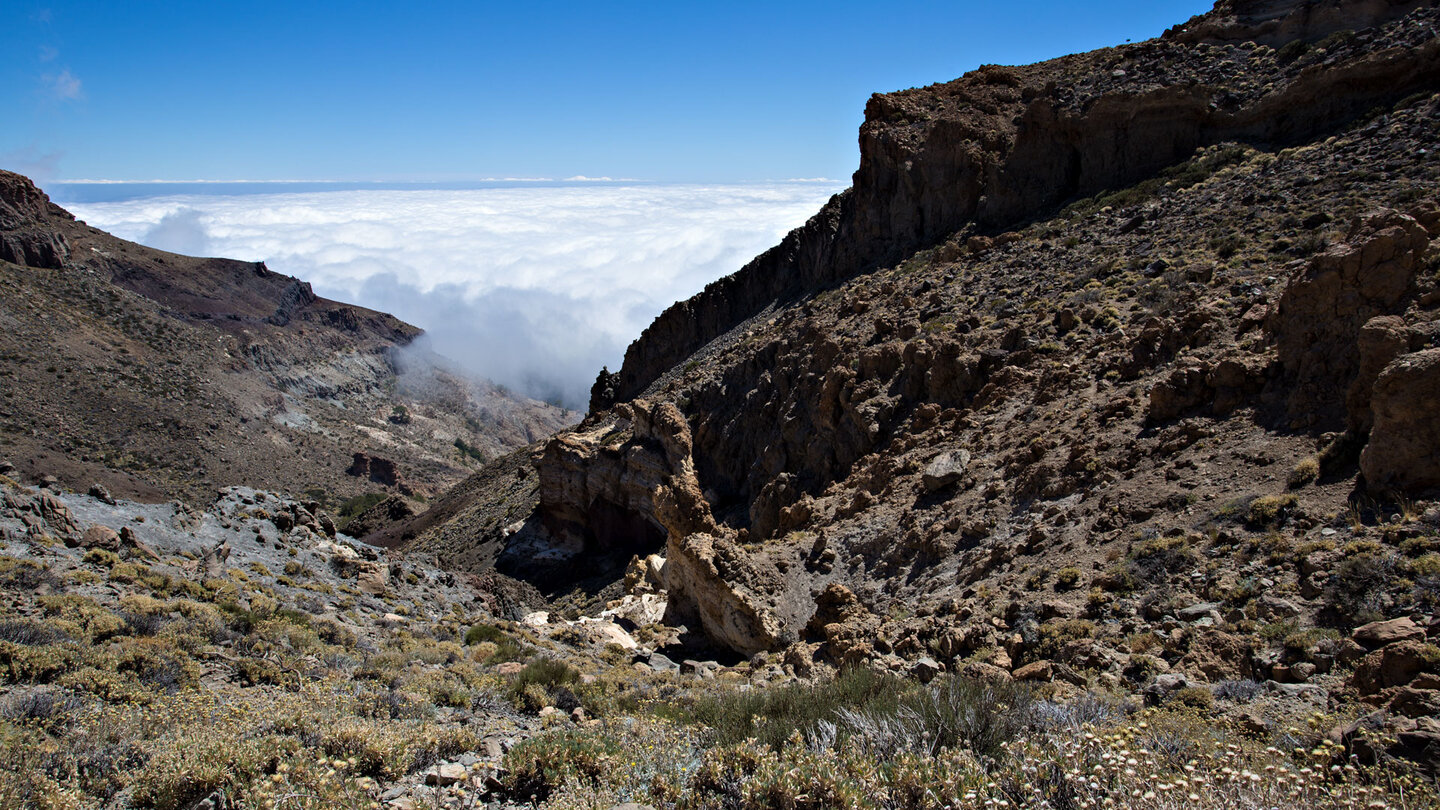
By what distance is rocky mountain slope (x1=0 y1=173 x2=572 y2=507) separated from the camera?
4591cm

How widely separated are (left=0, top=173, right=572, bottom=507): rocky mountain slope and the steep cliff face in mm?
39292

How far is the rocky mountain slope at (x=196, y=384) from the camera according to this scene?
45.9m

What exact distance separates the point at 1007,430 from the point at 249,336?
95.8m

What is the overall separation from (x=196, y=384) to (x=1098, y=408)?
2862 inches

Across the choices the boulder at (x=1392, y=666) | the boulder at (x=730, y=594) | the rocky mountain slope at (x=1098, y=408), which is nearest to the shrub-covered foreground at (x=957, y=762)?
the boulder at (x=1392, y=666)

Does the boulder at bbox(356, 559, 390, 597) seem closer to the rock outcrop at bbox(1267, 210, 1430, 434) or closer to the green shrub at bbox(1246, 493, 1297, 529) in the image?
the green shrub at bbox(1246, 493, 1297, 529)

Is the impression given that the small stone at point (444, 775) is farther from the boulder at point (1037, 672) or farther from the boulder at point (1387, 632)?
the boulder at point (1387, 632)

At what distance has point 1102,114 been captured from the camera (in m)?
22.9

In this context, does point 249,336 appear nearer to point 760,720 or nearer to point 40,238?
point 40,238

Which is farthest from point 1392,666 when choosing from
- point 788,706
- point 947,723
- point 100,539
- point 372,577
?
point 100,539

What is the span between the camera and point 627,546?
28516mm

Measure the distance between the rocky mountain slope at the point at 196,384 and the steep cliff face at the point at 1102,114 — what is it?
3929 cm

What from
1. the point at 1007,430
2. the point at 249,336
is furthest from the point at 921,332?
the point at 249,336

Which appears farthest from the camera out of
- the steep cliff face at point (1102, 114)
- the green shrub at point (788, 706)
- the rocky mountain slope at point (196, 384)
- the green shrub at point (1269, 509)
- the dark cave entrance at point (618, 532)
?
the rocky mountain slope at point (196, 384)
